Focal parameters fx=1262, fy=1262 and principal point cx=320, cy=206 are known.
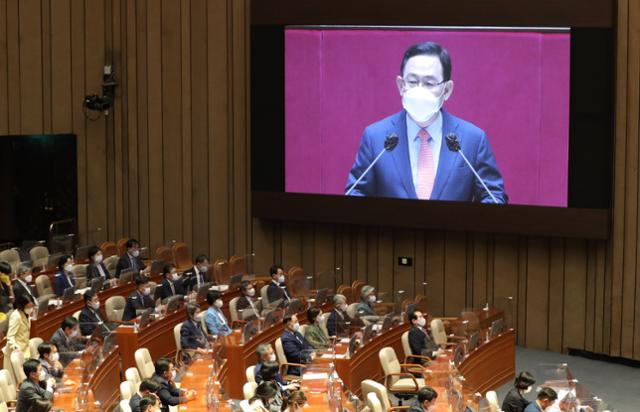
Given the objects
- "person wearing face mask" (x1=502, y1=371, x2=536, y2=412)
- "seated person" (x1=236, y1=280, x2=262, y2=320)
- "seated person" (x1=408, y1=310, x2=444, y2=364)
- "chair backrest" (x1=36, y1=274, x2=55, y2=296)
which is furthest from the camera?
"chair backrest" (x1=36, y1=274, x2=55, y2=296)

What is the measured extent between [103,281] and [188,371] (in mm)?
4156

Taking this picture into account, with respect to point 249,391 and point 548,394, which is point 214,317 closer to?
point 249,391

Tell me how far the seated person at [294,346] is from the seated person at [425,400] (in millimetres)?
2611

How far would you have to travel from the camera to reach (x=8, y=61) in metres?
20.4

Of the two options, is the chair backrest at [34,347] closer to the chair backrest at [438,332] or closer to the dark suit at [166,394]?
the dark suit at [166,394]

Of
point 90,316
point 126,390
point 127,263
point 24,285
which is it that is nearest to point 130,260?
point 127,263

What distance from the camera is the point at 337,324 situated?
14930mm

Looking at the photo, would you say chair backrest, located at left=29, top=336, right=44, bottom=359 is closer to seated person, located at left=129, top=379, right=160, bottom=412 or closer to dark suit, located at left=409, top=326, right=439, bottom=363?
seated person, located at left=129, top=379, right=160, bottom=412

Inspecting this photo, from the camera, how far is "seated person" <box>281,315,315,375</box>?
13805 millimetres

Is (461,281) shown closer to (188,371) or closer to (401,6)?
(401,6)

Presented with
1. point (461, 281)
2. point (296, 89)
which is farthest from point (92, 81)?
point (461, 281)

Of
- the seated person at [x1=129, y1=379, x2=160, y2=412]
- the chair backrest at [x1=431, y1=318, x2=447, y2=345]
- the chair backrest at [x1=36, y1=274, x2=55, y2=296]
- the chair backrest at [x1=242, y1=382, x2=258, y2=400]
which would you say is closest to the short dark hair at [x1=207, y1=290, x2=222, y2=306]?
the chair backrest at [x1=36, y1=274, x2=55, y2=296]

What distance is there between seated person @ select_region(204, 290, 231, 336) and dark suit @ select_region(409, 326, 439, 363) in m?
2.13

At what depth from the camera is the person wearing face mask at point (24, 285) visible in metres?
15.4
